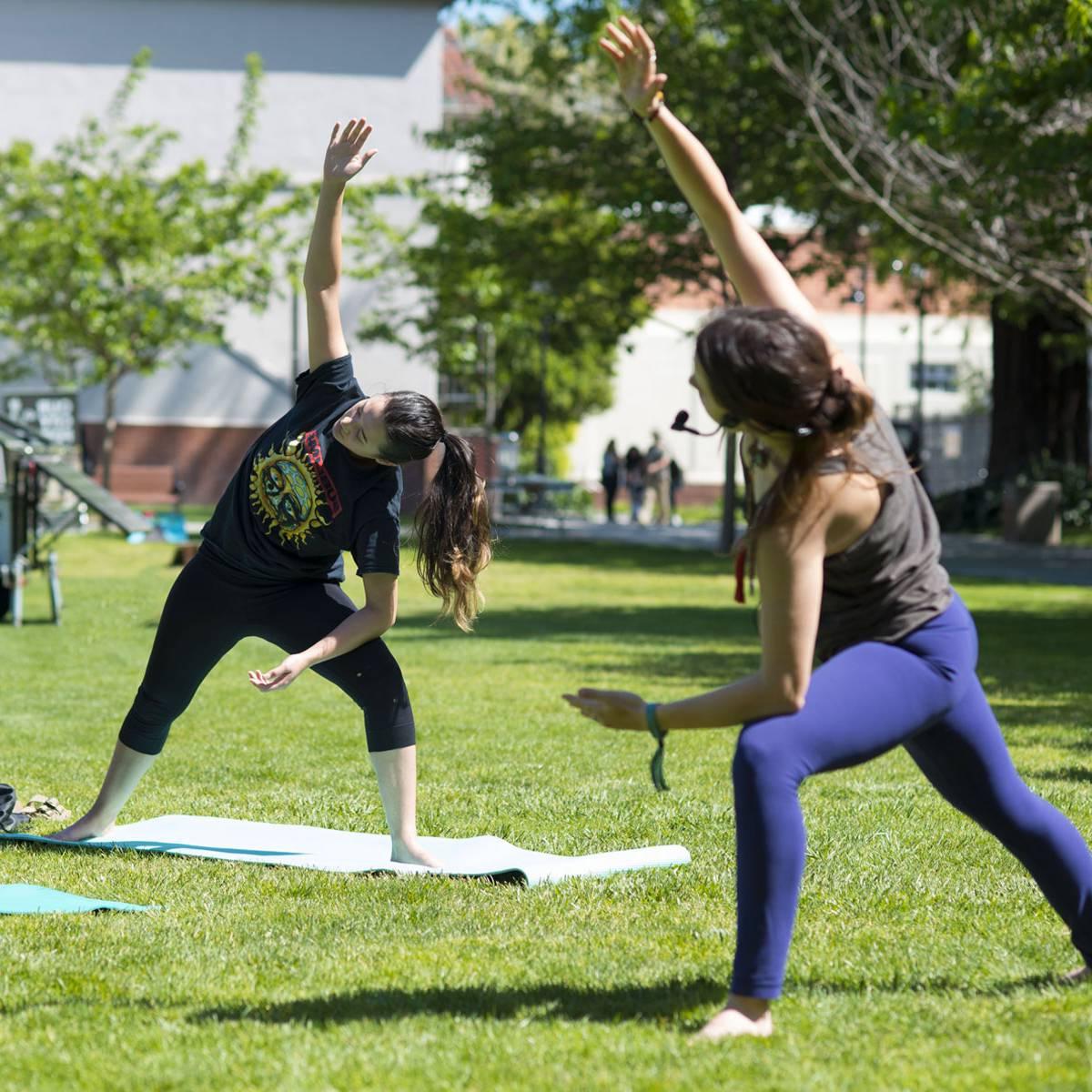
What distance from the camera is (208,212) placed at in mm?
34625

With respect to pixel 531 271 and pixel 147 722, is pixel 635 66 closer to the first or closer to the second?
pixel 147 722

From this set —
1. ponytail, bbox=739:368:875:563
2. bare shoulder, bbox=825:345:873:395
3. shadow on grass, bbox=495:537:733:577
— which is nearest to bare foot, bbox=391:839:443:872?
ponytail, bbox=739:368:875:563

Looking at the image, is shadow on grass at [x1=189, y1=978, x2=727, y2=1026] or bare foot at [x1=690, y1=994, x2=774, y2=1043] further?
shadow on grass at [x1=189, y1=978, x2=727, y2=1026]

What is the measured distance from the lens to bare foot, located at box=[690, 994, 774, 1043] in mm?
3764

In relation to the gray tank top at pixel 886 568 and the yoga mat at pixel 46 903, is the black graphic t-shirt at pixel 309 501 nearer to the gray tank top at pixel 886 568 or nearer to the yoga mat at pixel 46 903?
the yoga mat at pixel 46 903

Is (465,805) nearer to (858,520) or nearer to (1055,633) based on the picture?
(858,520)

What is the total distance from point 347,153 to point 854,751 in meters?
2.67

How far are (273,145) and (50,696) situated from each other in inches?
1508

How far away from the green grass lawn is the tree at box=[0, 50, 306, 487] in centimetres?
2343

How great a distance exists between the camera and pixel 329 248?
5570 mm

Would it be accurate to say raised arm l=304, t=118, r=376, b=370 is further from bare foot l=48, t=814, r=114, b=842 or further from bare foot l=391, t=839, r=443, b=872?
bare foot l=48, t=814, r=114, b=842

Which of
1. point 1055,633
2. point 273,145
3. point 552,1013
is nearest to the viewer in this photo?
point 552,1013

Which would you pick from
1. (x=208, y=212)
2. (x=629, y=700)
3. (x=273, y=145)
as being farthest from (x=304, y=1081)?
(x=273, y=145)

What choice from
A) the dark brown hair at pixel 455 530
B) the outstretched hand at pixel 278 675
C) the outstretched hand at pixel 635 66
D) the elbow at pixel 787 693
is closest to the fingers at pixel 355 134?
the dark brown hair at pixel 455 530
